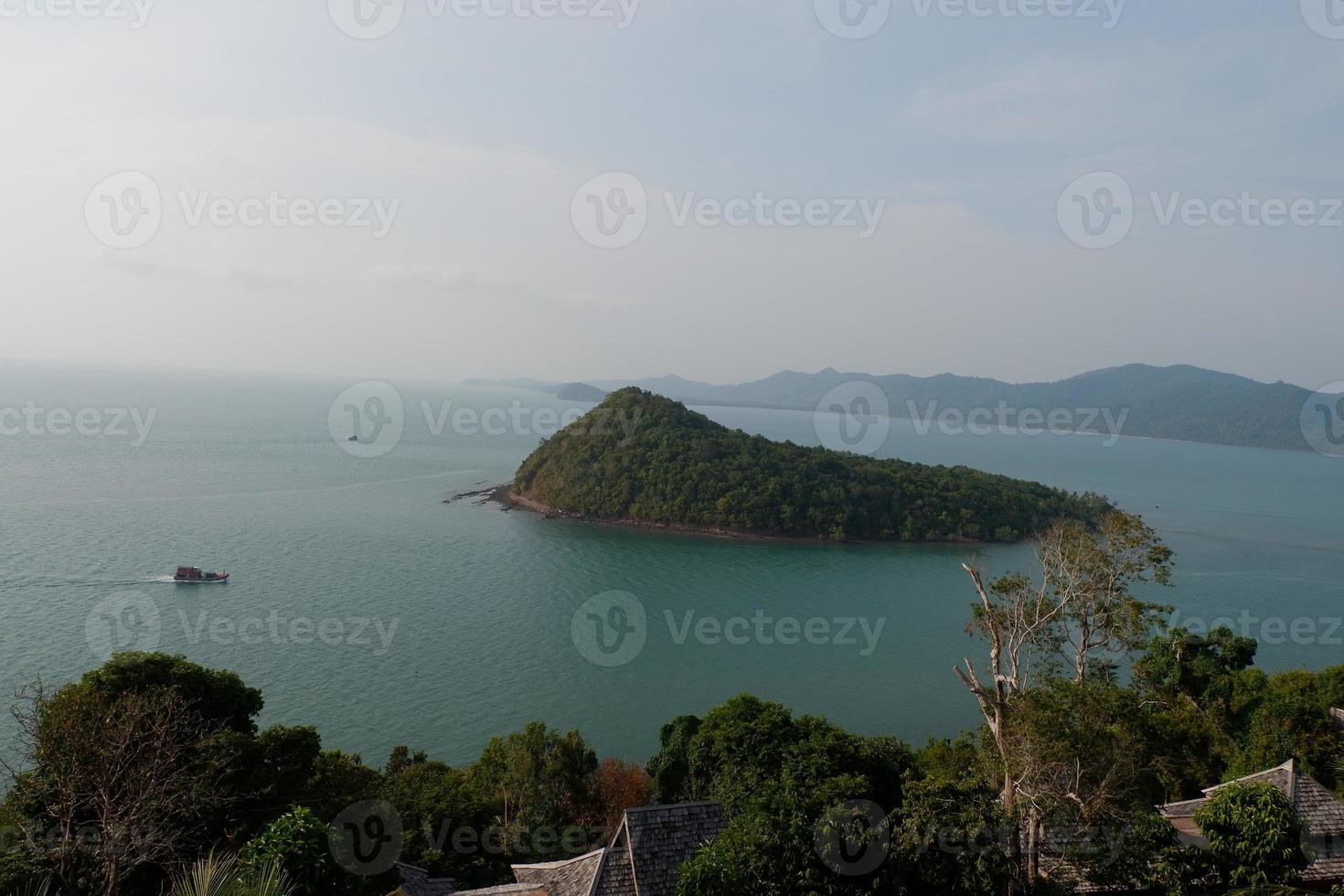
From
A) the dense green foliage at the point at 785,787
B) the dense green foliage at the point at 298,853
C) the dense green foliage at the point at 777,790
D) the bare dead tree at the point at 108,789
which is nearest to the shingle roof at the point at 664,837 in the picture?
the dense green foliage at the point at 777,790

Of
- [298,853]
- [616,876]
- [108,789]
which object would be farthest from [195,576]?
[298,853]

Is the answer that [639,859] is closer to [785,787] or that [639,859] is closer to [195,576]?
[785,787]

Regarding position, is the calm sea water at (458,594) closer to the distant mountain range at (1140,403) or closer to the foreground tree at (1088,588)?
the foreground tree at (1088,588)

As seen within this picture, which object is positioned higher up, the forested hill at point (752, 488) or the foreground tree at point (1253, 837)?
the forested hill at point (752, 488)

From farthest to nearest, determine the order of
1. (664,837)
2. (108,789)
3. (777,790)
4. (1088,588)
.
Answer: (1088,588)
(777,790)
(664,837)
(108,789)

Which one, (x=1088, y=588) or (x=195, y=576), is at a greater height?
(x=1088, y=588)

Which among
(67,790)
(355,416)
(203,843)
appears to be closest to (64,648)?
(203,843)

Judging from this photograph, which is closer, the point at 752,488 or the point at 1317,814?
the point at 1317,814

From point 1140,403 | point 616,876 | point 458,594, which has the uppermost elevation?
point 1140,403
